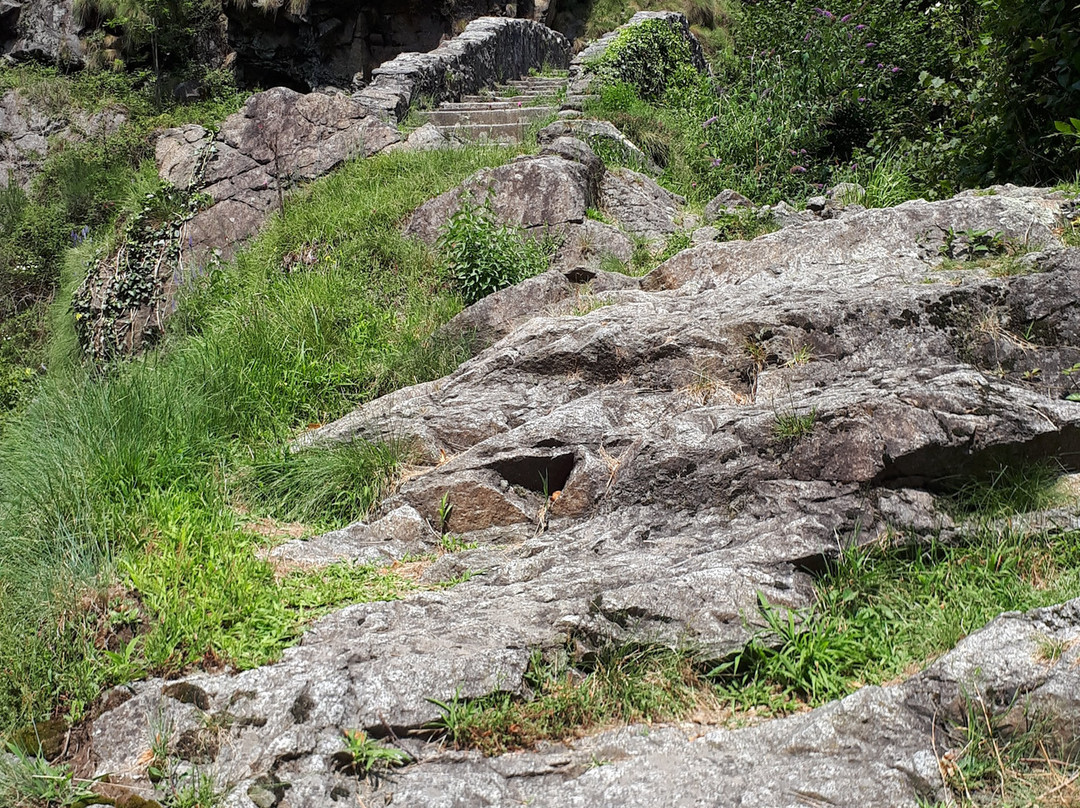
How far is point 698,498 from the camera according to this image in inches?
141

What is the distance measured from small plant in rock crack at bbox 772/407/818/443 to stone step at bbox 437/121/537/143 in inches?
304

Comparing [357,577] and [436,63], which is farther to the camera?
[436,63]

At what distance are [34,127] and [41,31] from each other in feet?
10.1

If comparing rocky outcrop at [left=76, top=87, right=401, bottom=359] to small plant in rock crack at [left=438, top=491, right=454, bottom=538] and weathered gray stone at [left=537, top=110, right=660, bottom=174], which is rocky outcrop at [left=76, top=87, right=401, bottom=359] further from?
small plant in rock crack at [left=438, top=491, right=454, bottom=538]

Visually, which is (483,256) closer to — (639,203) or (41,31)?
(639,203)

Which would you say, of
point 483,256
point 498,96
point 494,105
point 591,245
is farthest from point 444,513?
point 498,96

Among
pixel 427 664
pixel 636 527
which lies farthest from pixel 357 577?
pixel 636 527

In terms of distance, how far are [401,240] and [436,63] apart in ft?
21.1

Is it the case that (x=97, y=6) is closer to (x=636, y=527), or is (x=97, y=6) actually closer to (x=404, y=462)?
(x=404, y=462)

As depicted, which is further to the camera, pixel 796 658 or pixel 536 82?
pixel 536 82

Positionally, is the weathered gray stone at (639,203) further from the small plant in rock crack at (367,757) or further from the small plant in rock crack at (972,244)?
the small plant in rock crack at (367,757)

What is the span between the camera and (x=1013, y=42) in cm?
602

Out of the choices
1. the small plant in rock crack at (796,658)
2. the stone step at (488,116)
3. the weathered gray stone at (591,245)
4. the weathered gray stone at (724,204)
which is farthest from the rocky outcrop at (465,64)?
the small plant in rock crack at (796,658)

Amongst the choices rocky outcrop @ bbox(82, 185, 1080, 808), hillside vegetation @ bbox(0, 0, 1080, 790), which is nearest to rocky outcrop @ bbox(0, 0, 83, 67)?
hillside vegetation @ bbox(0, 0, 1080, 790)
